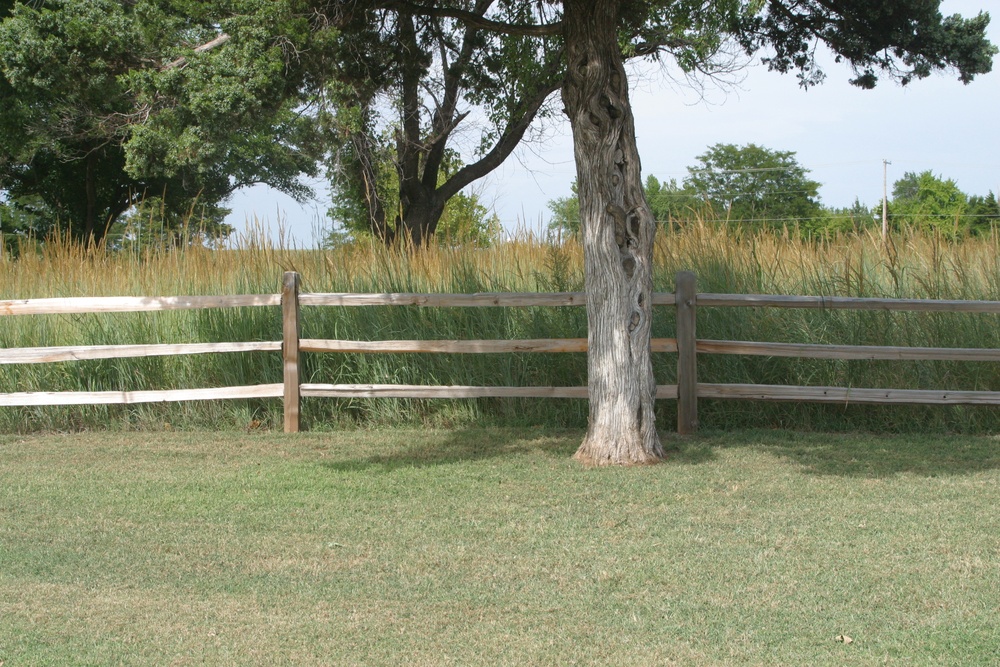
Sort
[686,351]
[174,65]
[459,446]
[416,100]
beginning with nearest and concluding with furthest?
[459,446], [174,65], [686,351], [416,100]

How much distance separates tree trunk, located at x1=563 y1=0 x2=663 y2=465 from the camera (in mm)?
6801

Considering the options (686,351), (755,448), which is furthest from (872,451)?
(686,351)

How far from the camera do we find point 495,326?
920 centimetres

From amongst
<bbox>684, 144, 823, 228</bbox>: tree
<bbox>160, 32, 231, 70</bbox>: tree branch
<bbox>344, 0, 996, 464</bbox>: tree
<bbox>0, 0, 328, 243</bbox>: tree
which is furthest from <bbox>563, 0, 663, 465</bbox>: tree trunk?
<bbox>684, 144, 823, 228</bbox>: tree

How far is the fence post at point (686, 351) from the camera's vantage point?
8070mm

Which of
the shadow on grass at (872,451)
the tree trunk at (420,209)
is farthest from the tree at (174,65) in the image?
the tree trunk at (420,209)

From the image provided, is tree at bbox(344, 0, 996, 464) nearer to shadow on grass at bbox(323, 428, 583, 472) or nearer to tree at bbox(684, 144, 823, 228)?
shadow on grass at bbox(323, 428, 583, 472)

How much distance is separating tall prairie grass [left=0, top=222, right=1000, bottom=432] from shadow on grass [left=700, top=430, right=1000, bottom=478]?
518mm

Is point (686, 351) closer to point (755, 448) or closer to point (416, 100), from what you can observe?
point (755, 448)

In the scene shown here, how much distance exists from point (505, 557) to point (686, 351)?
379 cm

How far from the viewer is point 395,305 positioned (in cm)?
914

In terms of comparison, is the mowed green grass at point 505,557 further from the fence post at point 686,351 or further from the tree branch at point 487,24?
the tree branch at point 487,24

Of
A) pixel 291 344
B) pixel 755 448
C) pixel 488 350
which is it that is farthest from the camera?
pixel 291 344

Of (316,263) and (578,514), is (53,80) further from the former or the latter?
(578,514)
